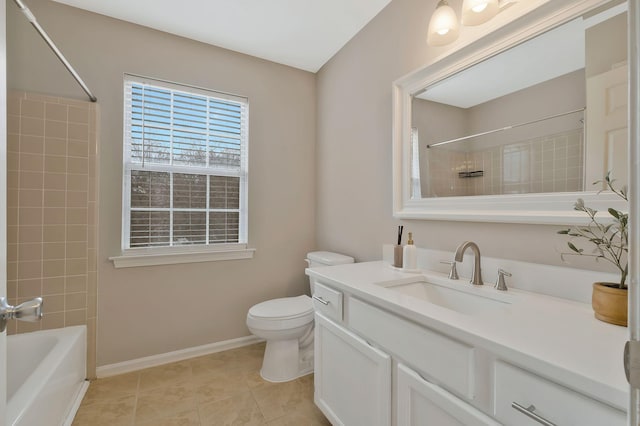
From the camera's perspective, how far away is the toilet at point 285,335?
1.87 metres

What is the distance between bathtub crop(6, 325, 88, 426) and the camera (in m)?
1.13

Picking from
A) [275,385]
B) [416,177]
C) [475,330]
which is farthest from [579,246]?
[275,385]

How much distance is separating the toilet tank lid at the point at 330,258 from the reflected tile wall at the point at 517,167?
0.83 meters

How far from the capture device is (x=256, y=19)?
1.98 metres

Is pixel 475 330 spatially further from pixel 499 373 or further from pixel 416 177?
pixel 416 177

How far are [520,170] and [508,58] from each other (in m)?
0.48

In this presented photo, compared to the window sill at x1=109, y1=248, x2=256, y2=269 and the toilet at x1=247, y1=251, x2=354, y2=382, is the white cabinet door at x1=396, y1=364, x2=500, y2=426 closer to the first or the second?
the toilet at x1=247, y1=251, x2=354, y2=382

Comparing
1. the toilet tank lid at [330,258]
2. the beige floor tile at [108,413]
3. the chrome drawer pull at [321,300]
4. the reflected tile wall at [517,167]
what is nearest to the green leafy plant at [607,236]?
the reflected tile wall at [517,167]

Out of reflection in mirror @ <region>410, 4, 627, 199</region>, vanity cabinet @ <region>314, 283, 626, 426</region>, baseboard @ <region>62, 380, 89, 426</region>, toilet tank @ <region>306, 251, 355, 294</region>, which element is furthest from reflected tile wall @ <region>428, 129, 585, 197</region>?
baseboard @ <region>62, 380, 89, 426</region>

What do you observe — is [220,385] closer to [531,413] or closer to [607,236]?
[531,413]

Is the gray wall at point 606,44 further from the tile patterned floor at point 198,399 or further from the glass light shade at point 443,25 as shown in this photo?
the tile patterned floor at point 198,399

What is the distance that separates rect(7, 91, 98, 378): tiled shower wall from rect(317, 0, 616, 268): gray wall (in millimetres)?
1677

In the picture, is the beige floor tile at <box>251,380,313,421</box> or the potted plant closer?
the potted plant

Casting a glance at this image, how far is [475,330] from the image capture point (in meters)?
0.76
